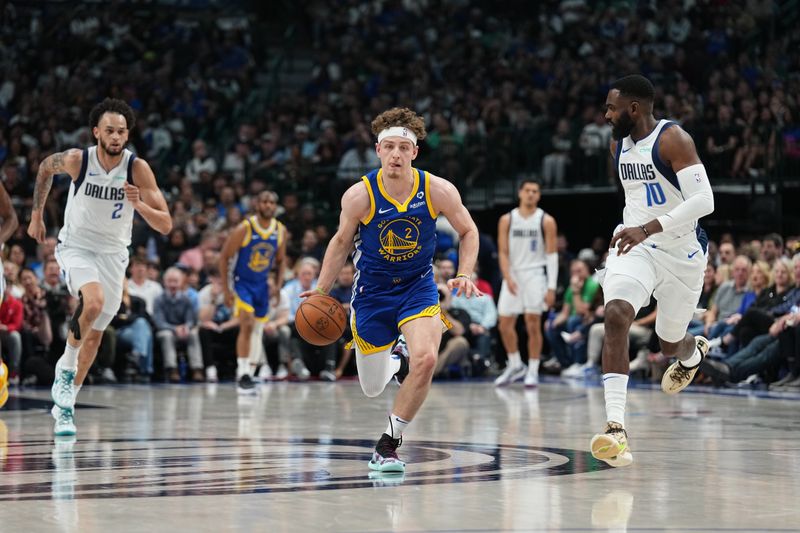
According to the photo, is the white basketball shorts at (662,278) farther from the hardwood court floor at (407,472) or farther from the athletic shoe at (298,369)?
the athletic shoe at (298,369)

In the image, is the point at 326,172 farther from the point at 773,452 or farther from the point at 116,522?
the point at 116,522

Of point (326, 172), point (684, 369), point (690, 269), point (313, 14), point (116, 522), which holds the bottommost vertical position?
point (116, 522)

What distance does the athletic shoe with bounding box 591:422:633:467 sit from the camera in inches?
263

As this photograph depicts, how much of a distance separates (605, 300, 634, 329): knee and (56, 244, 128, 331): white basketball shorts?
3.72 m

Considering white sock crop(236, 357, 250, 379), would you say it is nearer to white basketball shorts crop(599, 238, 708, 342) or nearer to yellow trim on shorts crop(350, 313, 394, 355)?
yellow trim on shorts crop(350, 313, 394, 355)

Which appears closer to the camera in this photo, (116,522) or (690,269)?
(116,522)

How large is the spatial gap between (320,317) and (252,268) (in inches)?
255

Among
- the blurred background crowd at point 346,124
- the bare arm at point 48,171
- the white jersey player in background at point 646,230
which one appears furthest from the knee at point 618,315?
the blurred background crowd at point 346,124

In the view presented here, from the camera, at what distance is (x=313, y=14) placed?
25125 mm

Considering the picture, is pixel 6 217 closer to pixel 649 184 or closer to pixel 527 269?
pixel 649 184

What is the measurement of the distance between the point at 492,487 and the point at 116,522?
1828 millimetres

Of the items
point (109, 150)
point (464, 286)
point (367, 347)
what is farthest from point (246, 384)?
point (464, 286)

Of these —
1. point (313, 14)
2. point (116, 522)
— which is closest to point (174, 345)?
point (116, 522)

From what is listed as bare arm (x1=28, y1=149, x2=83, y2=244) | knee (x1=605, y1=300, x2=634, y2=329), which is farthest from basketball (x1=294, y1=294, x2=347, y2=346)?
bare arm (x1=28, y1=149, x2=83, y2=244)
